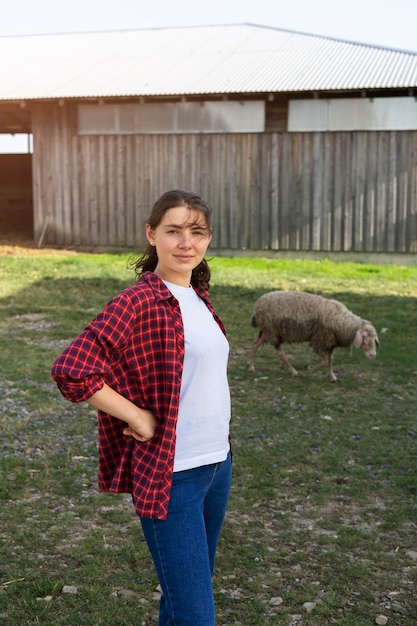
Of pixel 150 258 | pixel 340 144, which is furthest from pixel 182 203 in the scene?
pixel 340 144

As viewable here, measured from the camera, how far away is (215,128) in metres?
18.1

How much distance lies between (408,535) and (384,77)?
555 inches

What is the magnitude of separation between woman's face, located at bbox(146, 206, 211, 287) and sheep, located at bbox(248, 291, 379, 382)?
5924mm

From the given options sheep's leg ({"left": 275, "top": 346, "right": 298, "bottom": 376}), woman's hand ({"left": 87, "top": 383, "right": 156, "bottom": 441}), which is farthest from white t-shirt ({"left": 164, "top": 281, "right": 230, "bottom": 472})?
sheep's leg ({"left": 275, "top": 346, "right": 298, "bottom": 376})

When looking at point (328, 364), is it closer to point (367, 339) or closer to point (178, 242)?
point (367, 339)

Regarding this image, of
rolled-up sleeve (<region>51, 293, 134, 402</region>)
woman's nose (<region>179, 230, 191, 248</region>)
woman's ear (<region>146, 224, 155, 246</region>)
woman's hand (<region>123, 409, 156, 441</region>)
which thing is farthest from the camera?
woman's ear (<region>146, 224, 155, 246</region>)

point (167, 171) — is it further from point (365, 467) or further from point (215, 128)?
point (365, 467)

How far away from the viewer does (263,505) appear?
527 cm

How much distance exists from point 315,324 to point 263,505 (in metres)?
3.62

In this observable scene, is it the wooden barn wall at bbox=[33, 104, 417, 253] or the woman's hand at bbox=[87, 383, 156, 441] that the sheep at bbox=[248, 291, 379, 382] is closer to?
the woman's hand at bbox=[87, 383, 156, 441]

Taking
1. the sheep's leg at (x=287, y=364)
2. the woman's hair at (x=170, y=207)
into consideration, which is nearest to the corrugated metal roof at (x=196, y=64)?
the sheep's leg at (x=287, y=364)

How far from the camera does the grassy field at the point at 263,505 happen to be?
157 inches

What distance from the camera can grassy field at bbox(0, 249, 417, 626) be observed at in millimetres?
4000

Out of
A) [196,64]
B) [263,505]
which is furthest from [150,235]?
[196,64]
